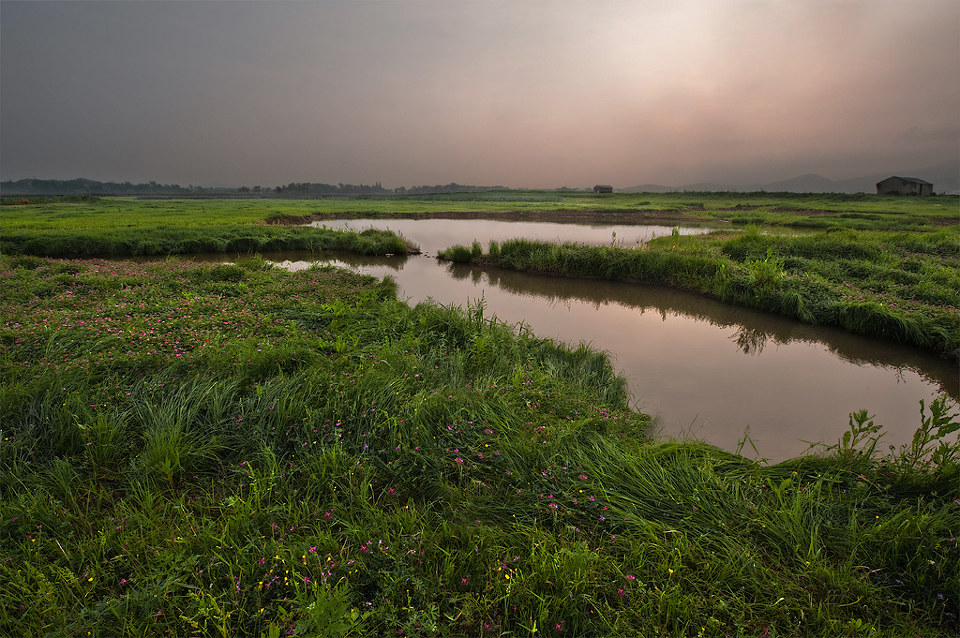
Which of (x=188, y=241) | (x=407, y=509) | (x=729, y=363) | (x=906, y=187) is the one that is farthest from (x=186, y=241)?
(x=906, y=187)

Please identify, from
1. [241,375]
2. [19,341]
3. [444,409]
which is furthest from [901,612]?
[19,341]

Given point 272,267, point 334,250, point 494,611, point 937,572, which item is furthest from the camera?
point 334,250

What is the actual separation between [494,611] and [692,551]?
4.53ft

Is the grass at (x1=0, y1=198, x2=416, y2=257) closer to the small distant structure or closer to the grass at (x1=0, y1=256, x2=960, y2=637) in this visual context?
the grass at (x1=0, y1=256, x2=960, y2=637)

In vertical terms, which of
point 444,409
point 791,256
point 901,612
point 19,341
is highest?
point 791,256

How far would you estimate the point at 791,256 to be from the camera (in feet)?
43.2

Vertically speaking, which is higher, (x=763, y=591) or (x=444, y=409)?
(x=444, y=409)

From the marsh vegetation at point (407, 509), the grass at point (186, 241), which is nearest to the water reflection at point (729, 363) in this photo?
the marsh vegetation at point (407, 509)

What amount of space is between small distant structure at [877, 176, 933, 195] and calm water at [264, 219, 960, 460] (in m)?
85.6

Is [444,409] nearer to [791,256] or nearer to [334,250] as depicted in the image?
[791,256]

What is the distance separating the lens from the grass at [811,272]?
825 cm

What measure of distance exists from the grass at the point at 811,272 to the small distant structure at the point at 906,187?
247 ft

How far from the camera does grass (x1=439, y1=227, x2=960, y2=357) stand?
8250mm

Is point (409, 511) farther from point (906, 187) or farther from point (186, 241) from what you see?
point (906, 187)
